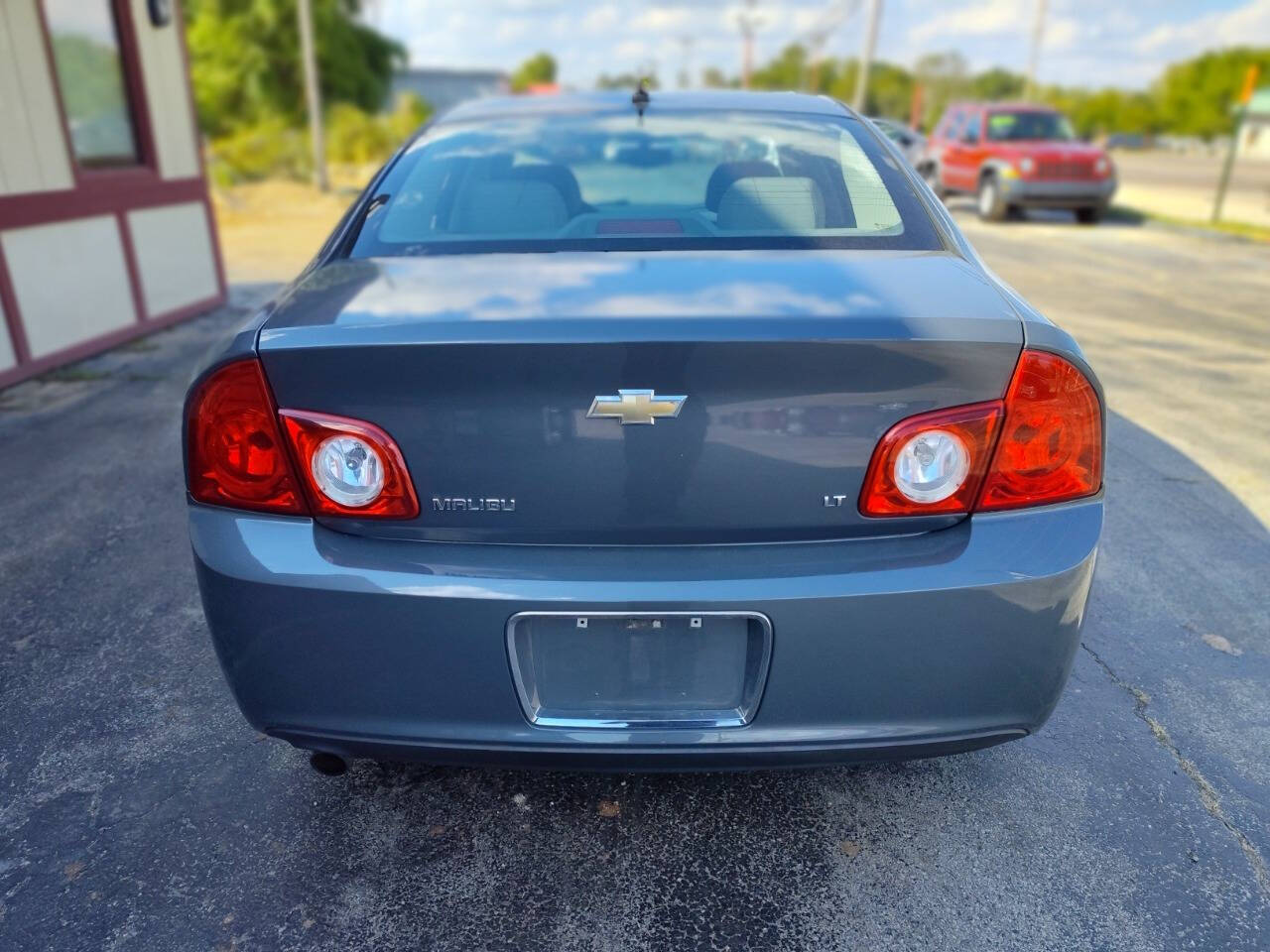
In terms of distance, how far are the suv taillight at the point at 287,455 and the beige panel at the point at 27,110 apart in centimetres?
535

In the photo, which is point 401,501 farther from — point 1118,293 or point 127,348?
point 1118,293

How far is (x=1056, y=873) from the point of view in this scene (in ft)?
6.52

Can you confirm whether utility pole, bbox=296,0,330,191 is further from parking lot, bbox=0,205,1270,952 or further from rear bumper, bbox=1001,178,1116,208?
parking lot, bbox=0,205,1270,952

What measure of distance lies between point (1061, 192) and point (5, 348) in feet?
47.3

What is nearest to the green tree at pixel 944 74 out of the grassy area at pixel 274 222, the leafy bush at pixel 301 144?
the leafy bush at pixel 301 144

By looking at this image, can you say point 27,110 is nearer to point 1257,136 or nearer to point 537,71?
point 1257,136

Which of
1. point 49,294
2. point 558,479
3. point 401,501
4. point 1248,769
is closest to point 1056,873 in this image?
point 1248,769

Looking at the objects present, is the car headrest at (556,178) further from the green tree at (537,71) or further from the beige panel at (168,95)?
the green tree at (537,71)

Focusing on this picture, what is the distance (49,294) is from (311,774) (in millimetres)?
5356

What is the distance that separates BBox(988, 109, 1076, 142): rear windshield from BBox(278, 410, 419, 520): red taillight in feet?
54.6

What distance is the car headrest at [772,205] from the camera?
2.31 m

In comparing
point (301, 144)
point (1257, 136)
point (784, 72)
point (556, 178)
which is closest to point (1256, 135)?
point (1257, 136)

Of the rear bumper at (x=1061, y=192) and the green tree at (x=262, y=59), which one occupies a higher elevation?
the green tree at (x=262, y=59)

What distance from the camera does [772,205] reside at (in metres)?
2.38
